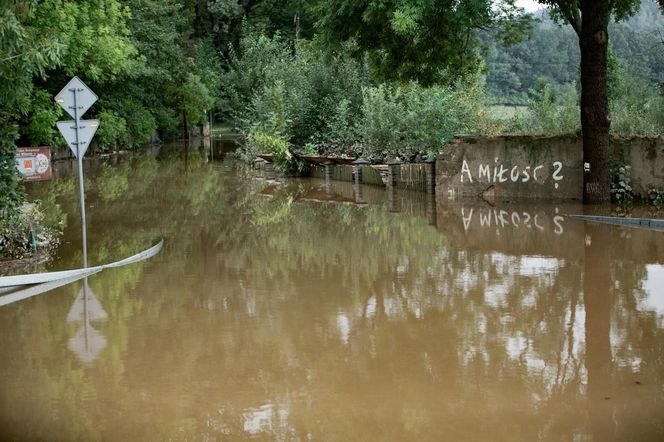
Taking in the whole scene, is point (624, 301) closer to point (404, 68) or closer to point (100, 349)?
point (100, 349)

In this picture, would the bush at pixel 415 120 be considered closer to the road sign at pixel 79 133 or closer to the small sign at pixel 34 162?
the small sign at pixel 34 162

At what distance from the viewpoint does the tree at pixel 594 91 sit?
18.3 meters

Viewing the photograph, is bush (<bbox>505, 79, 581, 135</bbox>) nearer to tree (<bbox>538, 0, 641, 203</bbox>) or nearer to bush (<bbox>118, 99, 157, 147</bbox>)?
tree (<bbox>538, 0, 641, 203</bbox>)

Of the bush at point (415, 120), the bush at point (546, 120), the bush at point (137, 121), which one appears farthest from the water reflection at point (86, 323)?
the bush at point (137, 121)

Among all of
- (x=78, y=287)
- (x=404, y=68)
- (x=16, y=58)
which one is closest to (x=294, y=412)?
(x=78, y=287)

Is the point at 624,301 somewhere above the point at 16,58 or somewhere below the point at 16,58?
below

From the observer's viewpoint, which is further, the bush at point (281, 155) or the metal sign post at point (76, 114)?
the bush at point (281, 155)

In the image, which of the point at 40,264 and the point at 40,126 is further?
the point at 40,126

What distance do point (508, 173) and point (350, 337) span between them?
12990 millimetres

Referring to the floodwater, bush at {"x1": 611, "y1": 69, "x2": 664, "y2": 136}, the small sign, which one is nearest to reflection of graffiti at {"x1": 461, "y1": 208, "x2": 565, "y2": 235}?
the floodwater

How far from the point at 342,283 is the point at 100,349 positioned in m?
4.08

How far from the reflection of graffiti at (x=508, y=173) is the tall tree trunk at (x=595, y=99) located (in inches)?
53.0

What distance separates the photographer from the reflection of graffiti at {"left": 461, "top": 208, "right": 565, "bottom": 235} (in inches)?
674

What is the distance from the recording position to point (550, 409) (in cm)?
691
